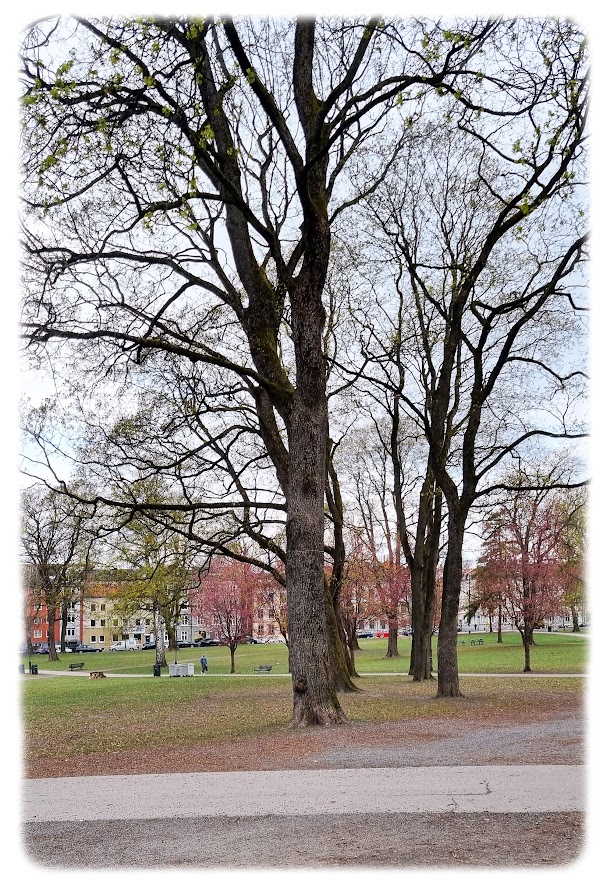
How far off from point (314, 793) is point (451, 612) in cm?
1341

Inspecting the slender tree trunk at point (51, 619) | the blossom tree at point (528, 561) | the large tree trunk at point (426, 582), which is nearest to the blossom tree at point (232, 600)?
the blossom tree at point (528, 561)

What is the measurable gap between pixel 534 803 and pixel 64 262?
1086cm

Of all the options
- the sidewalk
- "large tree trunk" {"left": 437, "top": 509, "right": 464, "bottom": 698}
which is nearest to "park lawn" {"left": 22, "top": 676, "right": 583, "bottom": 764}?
"large tree trunk" {"left": 437, "top": 509, "right": 464, "bottom": 698}

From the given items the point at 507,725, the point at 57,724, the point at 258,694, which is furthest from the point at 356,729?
the point at 258,694

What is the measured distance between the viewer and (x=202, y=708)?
73.5 feet

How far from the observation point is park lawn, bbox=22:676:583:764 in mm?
15141

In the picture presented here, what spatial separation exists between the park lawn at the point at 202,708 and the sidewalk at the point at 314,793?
14.5 feet

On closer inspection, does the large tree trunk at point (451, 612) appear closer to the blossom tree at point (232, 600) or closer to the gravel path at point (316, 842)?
the gravel path at point (316, 842)

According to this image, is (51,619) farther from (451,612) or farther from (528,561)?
(451,612)

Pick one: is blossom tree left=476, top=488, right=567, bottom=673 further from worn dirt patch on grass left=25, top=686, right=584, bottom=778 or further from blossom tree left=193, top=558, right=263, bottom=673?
worn dirt patch on grass left=25, top=686, right=584, bottom=778

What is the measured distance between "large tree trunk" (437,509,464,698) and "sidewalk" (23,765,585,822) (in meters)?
11.6

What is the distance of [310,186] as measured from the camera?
1514 centimetres

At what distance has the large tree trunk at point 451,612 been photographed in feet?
68.2

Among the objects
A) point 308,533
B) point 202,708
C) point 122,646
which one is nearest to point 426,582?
point 202,708
